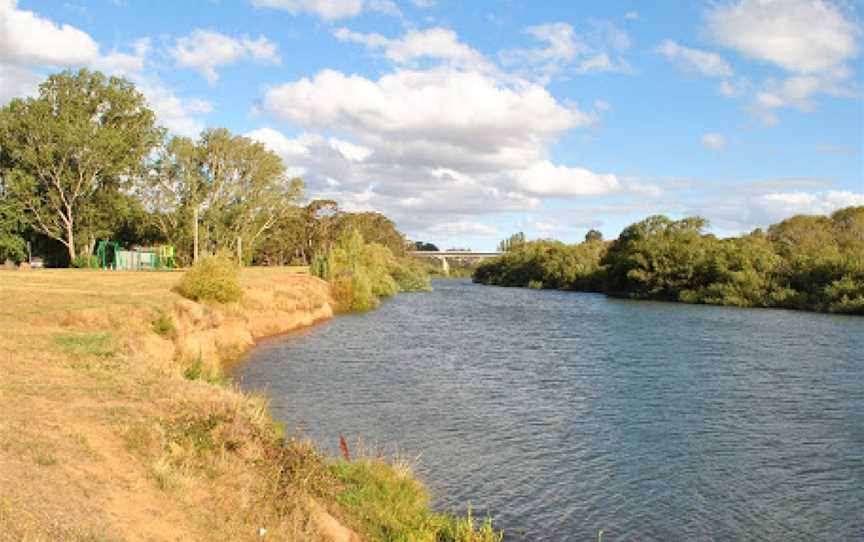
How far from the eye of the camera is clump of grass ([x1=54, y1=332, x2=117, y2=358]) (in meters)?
15.8

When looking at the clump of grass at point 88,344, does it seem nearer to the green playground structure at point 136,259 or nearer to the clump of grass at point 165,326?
the clump of grass at point 165,326

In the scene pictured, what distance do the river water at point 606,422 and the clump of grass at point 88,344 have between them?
463cm

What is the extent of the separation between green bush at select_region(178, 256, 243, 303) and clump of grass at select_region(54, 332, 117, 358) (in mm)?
13006

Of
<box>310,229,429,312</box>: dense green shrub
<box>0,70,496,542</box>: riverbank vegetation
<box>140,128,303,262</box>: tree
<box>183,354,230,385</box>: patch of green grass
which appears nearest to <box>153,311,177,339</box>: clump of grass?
<box>0,70,496,542</box>: riverbank vegetation

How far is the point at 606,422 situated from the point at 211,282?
20124 millimetres

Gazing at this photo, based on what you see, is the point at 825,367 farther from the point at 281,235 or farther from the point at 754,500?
the point at 281,235

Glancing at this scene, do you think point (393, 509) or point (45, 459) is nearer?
point (45, 459)

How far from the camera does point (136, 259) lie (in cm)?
6194

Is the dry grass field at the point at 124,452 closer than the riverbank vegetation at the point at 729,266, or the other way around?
the dry grass field at the point at 124,452

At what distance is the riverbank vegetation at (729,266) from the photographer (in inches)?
2502

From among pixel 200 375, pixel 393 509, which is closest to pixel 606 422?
pixel 393 509

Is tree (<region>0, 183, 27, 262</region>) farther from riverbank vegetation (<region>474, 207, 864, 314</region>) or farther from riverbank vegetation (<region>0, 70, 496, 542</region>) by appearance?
riverbank vegetation (<region>474, 207, 864, 314</region>)

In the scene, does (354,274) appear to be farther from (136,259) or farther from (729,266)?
(729,266)

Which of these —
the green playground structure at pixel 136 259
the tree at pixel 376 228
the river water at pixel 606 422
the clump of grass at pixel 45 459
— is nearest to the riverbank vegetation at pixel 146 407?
the clump of grass at pixel 45 459
